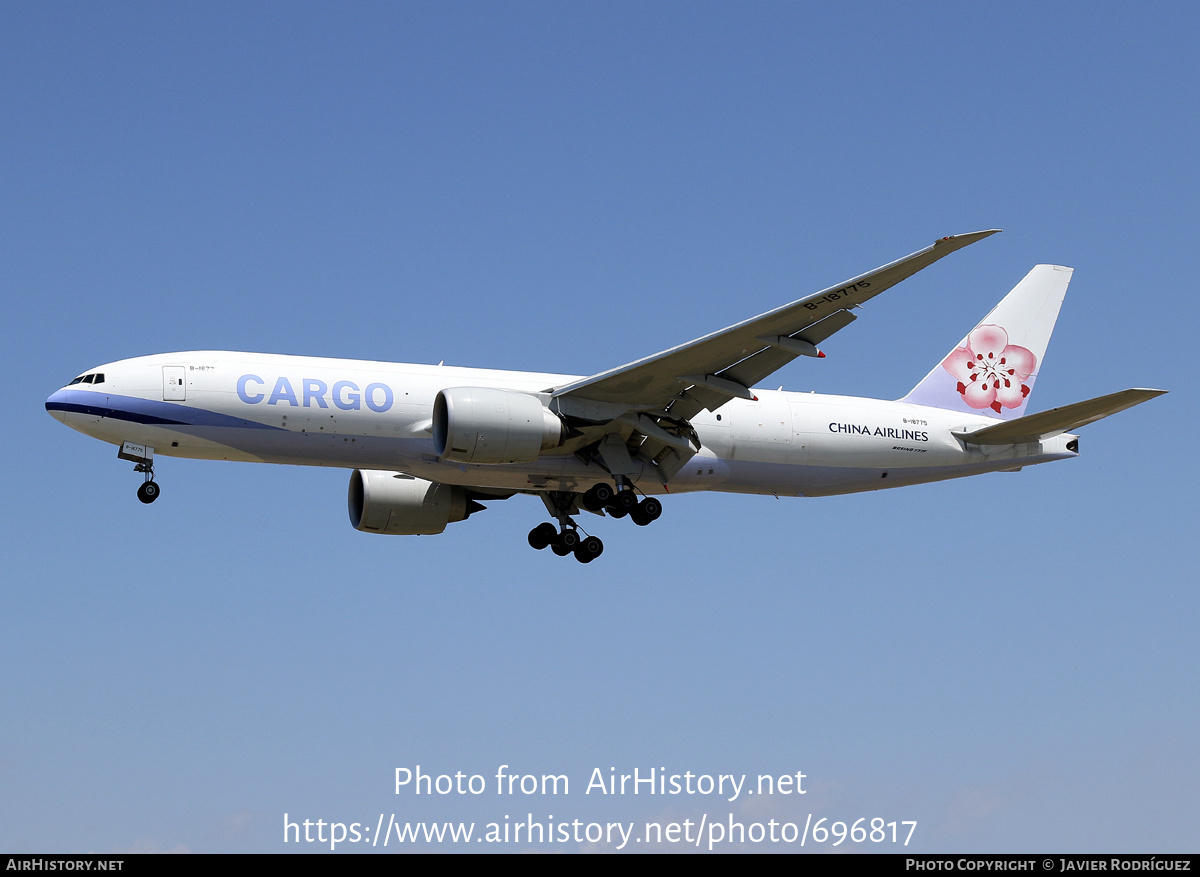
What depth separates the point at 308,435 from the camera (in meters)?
28.0

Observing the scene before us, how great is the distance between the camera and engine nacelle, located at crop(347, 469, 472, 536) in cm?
3372

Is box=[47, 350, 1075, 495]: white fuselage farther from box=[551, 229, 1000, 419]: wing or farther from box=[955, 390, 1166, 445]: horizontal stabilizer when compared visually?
box=[955, 390, 1166, 445]: horizontal stabilizer

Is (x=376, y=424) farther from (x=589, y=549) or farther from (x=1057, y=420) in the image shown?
(x=1057, y=420)

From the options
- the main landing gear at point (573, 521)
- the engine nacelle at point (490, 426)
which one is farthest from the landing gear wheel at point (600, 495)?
the engine nacelle at point (490, 426)

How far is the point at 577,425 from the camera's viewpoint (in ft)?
95.1

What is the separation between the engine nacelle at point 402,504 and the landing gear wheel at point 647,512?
5545 mm

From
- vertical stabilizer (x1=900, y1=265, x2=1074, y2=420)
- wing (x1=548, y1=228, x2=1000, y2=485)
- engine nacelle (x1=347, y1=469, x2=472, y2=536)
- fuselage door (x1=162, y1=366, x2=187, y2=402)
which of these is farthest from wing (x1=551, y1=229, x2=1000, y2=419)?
fuselage door (x1=162, y1=366, x2=187, y2=402)

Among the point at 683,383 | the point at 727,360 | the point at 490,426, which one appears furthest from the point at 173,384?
the point at 727,360

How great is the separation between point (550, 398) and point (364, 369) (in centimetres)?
402

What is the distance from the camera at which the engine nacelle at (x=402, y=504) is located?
3372 centimetres

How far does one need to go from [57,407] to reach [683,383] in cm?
1290
